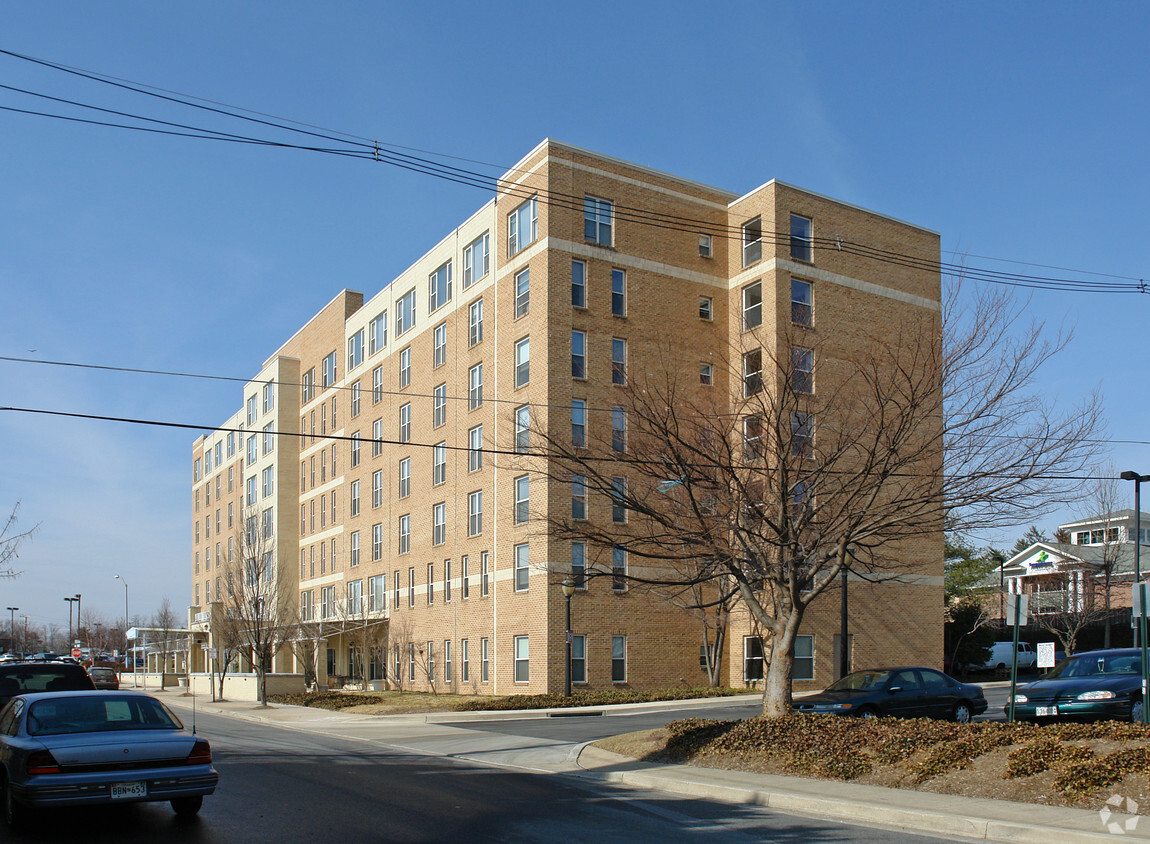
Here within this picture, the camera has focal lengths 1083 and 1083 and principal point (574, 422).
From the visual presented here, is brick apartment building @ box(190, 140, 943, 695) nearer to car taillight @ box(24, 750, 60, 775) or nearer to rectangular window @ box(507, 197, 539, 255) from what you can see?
rectangular window @ box(507, 197, 539, 255)

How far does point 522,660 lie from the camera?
3916 centimetres

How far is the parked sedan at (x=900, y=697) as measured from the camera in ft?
69.3

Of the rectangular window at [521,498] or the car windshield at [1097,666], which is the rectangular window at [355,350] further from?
the car windshield at [1097,666]

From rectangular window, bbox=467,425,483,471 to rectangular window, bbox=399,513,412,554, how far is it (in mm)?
7271

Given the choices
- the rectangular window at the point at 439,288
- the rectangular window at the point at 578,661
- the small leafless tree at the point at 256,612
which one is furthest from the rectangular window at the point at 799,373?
the rectangular window at the point at 439,288

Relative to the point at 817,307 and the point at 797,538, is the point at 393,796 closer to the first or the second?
the point at 797,538

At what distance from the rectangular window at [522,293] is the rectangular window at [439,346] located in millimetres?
6994

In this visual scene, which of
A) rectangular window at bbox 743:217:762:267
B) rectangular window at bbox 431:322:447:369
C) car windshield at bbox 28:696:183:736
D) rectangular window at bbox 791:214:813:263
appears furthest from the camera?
rectangular window at bbox 431:322:447:369

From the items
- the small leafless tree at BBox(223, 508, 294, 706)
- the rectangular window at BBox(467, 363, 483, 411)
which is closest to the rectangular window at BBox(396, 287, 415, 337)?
the rectangular window at BBox(467, 363, 483, 411)

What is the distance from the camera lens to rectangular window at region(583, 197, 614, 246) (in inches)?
1578

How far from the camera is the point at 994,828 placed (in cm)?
1084

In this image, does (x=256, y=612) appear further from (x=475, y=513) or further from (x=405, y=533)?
(x=405, y=533)

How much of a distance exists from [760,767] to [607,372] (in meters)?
24.9

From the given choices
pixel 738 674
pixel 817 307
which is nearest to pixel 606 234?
pixel 817 307
